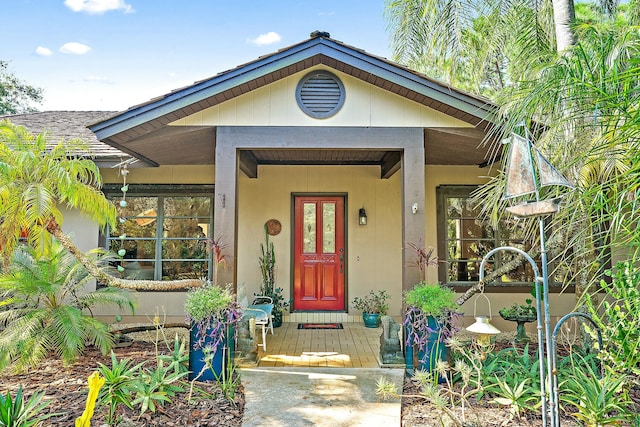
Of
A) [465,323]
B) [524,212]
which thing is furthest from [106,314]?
[524,212]

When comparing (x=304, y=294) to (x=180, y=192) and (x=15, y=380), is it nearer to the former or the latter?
(x=180, y=192)

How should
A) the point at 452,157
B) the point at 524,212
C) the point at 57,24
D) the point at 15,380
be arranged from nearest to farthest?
the point at 524,212, the point at 15,380, the point at 452,157, the point at 57,24

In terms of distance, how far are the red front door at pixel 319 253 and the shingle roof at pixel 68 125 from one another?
122 inches

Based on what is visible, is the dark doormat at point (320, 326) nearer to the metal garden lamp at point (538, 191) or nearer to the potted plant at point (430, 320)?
the potted plant at point (430, 320)

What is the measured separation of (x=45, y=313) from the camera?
177 inches

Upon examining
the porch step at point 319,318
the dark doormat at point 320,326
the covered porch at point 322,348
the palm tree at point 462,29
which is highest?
the palm tree at point 462,29

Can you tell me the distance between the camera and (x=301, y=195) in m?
7.35

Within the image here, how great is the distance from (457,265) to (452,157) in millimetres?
1878

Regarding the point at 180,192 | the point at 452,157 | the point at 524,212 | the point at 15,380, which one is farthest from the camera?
the point at 180,192

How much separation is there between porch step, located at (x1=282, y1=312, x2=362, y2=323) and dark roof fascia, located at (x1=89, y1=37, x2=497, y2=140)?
4.06 m

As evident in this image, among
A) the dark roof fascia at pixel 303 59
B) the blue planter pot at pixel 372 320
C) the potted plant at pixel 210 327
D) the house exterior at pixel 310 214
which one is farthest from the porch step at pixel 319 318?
the dark roof fascia at pixel 303 59

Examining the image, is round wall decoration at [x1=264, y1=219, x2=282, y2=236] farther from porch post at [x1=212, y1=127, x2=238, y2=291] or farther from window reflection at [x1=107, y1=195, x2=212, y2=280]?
porch post at [x1=212, y1=127, x2=238, y2=291]

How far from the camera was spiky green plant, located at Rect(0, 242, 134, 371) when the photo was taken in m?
4.21

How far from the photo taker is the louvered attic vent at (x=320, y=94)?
4.78 metres
